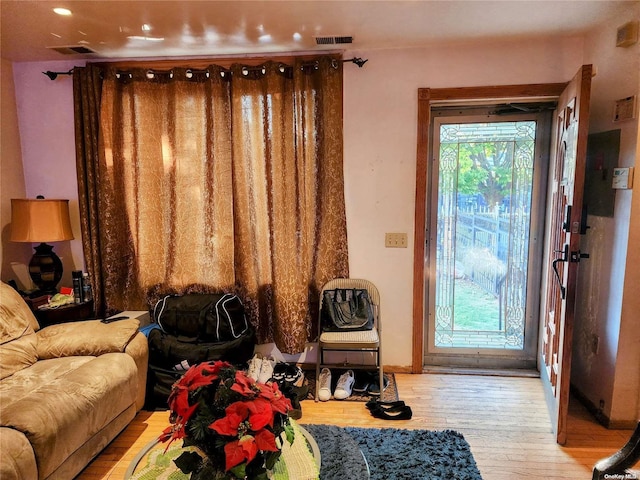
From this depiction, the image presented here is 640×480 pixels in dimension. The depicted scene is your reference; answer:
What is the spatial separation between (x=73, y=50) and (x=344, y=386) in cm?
314

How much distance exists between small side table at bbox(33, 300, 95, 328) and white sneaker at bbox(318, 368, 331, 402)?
1.83m

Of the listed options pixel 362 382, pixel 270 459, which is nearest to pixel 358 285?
pixel 362 382

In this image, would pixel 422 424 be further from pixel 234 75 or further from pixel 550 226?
pixel 234 75

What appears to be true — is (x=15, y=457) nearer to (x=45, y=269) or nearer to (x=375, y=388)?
(x=45, y=269)

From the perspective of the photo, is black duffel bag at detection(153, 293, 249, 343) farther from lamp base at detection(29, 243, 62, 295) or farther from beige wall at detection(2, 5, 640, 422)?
beige wall at detection(2, 5, 640, 422)

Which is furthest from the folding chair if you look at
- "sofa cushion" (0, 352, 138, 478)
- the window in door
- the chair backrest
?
"sofa cushion" (0, 352, 138, 478)

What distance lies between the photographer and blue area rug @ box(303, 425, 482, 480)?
178cm

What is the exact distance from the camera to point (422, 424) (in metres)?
2.38

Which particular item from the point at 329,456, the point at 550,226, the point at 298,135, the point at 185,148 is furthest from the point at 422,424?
the point at 185,148

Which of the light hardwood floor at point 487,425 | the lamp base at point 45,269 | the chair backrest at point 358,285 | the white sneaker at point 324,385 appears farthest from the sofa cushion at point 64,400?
the chair backrest at point 358,285

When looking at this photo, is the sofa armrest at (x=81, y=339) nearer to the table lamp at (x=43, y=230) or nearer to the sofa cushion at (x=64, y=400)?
the sofa cushion at (x=64, y=400)

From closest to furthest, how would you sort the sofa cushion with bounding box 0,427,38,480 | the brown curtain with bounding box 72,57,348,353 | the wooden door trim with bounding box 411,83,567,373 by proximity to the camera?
the sofa cushion with bounding box 0,427,38,480 < the wooden door trim with bounding box 411,83,567,373 < the brown curtain with bounding box 72,57,348,353

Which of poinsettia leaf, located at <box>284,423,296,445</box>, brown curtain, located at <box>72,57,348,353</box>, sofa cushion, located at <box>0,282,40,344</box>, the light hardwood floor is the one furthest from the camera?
brown curtain, located at <box>72,57,348,353</box>

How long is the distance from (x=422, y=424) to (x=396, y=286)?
1.00 meters
